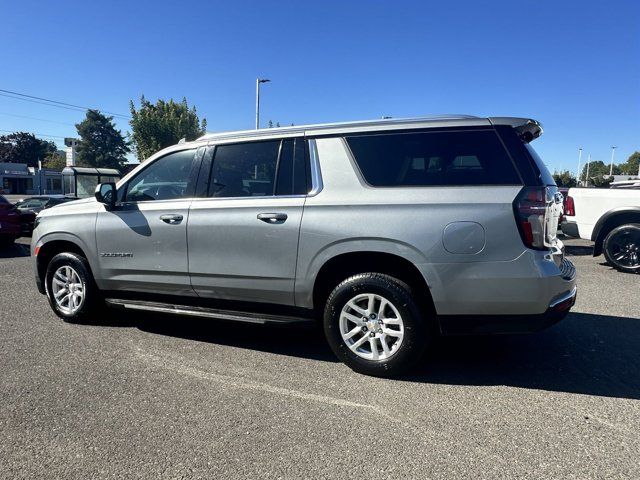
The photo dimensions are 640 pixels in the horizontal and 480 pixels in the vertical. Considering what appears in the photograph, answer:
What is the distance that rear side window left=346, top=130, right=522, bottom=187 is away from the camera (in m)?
3.31

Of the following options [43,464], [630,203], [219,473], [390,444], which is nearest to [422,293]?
[390,444]

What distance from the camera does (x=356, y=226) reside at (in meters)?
3.51

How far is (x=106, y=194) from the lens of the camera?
4.52m

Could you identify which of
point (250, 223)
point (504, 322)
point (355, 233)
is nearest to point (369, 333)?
point (355, 233)

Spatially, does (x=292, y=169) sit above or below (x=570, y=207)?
above

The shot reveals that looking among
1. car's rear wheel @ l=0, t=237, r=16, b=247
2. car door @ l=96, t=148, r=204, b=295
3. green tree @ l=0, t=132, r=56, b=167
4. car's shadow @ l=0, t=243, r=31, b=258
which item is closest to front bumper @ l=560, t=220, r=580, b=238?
car door @ l=96, t=148, r=204, b=295

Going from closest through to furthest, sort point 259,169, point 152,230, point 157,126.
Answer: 1. point 259,169
2. point 152,230
3. point 157,126

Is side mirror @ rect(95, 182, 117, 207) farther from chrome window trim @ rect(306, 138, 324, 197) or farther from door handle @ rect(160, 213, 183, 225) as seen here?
chrome window trim @ rect(306, 138, 324, 197)

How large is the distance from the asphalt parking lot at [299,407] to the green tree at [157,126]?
105ft

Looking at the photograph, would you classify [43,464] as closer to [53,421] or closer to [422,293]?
[53,421]

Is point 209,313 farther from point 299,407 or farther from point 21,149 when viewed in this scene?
point 21,149

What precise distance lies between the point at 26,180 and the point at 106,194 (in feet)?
233

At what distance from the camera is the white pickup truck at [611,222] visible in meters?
8.24

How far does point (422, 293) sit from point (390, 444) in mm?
1190
